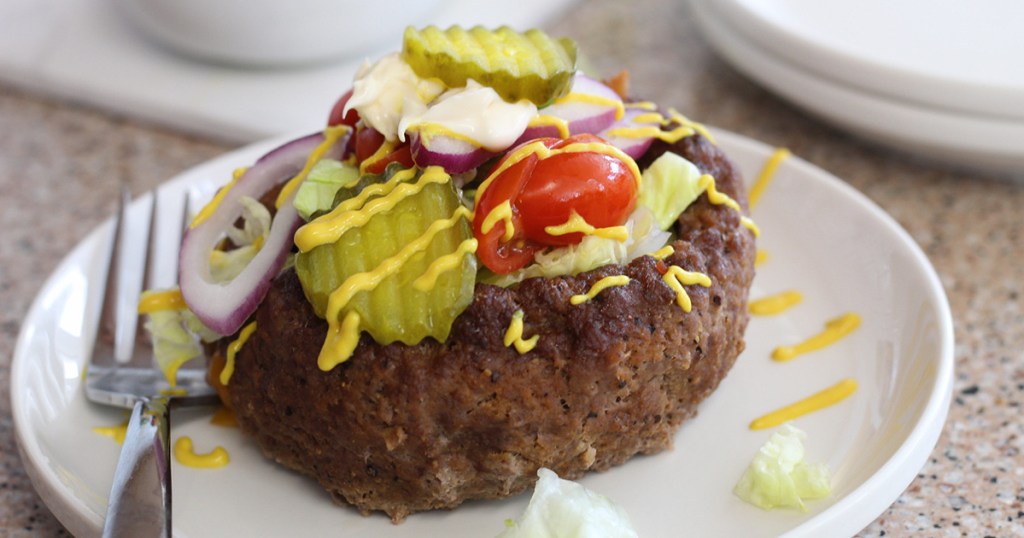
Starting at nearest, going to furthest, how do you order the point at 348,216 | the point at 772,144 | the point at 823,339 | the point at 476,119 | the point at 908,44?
the point at 348,216 → the point at 476,119 → the point at 823,339 → the point at 908,44 → the point at 772,144

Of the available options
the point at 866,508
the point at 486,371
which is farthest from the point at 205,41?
the point at 866,508

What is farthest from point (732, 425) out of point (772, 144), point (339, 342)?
point (772, 144)

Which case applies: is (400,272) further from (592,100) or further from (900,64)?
(900,64)

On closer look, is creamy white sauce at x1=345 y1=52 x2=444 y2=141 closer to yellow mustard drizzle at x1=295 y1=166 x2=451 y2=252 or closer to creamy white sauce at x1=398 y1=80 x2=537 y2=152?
creamy white sauce at x1=398 y1=80 x2=537 y2=152

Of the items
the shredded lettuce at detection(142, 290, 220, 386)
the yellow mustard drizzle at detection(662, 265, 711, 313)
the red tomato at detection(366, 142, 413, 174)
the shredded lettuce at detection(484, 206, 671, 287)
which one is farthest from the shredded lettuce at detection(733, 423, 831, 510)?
the shredded lettuce at detection(142, 290, 220, 386)

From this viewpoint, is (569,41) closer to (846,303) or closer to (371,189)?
(371,189)

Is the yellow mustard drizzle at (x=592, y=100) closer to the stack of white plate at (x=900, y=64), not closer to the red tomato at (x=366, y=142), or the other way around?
the red tomato at (x=366, y=142)
